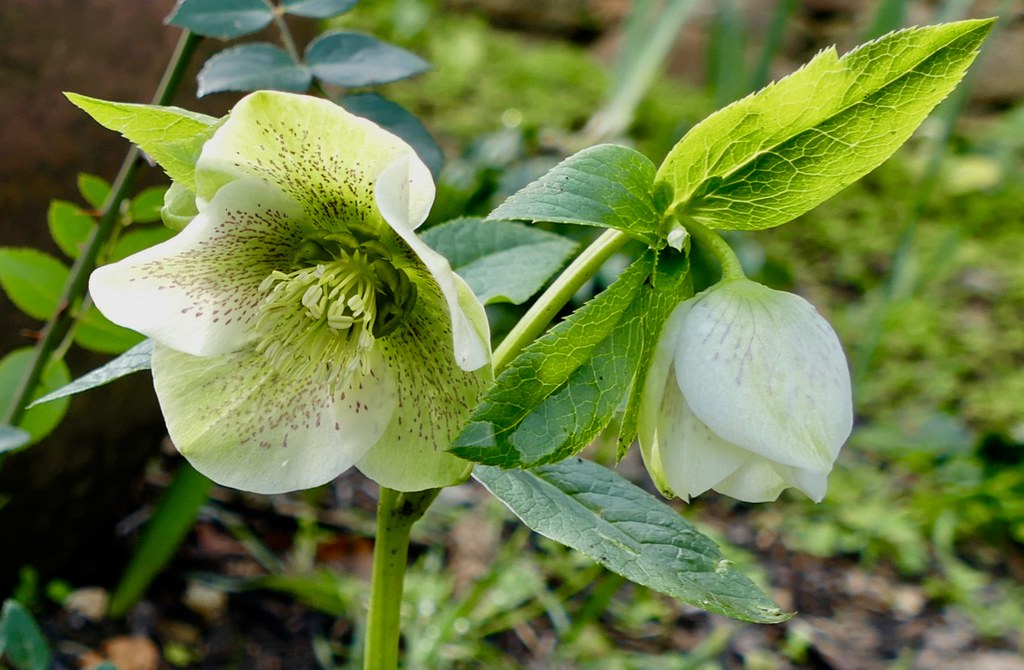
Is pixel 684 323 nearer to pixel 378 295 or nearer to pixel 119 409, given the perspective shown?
pixel 378 295

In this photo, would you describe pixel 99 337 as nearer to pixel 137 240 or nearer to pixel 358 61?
pixel 137 240

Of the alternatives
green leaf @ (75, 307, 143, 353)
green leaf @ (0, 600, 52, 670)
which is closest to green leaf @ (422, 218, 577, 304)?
green leaf @ (75, 307, 143, 353)

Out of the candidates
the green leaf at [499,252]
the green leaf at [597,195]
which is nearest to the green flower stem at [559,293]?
the green leaf at [597,195]

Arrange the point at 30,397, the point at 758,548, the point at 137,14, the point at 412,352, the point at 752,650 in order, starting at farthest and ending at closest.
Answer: the point at 758,548 < the point at 752,650 < the point at 137,14 < the point at 30,397 < the point at 412,352

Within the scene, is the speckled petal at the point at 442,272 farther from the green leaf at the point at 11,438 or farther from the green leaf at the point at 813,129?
the green leaf at the point at 11,438

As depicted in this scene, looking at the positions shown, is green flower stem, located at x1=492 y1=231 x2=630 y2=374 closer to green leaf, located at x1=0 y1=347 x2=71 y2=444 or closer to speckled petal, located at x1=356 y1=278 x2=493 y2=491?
speckled petal, located at x1=356 y1=278 x2=493 y2=491

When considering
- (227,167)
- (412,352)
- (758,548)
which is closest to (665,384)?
(412,352)
